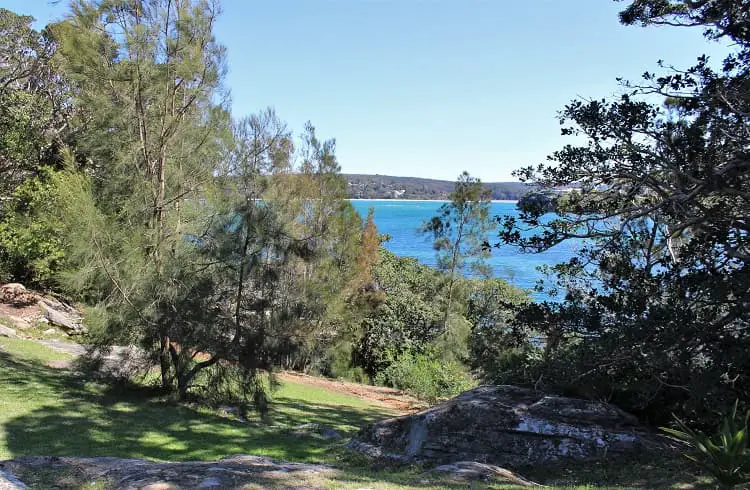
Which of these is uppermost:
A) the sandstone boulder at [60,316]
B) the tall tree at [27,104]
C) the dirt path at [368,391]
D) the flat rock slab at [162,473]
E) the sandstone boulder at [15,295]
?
the tall tree at [27,104]

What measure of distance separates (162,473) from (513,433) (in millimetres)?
4699

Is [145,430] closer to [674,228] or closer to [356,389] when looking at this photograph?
[674,228]

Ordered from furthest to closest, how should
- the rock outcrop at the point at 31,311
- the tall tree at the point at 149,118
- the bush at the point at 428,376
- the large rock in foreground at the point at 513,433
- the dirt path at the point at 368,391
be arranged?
the bush at the point at 428,376, the dirt path at the point at 368,391, the rock outcrop at the point at 31,311, the tall tree at the point at 149,118, the large rock in foreground at the point at 513,433

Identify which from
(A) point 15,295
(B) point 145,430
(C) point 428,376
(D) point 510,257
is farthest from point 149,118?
(D) point 510,257

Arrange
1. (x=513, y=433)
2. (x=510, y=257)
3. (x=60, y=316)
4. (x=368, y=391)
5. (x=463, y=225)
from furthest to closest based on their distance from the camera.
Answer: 1. (x=510, y=257)
2. (x=463, y=225)
3. (x=368, y=391)
4. (x=60, y=316)
5. (x=513, y=433)

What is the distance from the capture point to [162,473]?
16.2 ft

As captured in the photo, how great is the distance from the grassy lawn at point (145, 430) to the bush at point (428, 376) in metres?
→ 6.95

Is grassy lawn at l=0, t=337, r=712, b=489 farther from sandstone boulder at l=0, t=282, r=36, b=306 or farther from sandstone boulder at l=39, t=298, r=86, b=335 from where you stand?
sandstone boulder at l=0, t=282, r=36, b=306

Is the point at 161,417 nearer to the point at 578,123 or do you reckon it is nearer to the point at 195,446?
the point at 195,446

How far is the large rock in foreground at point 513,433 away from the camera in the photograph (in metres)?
7.19

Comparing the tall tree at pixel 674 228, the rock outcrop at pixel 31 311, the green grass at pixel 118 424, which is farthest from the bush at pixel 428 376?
the tall tree at pixel 674 228

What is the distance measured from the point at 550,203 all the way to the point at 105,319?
8534mm

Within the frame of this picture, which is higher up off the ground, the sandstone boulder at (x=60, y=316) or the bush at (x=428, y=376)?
the sandstone boulder at (x=60, y=316)

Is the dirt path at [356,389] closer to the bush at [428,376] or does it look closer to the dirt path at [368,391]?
the dirt path at [368,391]
